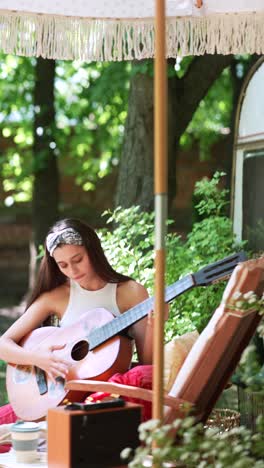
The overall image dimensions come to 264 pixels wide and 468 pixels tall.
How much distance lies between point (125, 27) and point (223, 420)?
6.77ft

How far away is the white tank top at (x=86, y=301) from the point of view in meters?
5.16

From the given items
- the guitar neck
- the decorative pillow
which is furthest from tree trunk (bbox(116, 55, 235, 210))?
the decorative pillow

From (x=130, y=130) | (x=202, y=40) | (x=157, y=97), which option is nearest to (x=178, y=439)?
(x=157, y=97)

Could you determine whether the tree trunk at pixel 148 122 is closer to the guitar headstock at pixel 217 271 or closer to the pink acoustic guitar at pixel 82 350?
the pink acoustic guitar at pixel 82 350

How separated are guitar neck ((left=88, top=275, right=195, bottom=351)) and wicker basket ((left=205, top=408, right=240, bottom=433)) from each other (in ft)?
2.43

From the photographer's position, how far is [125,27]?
5.38 meters

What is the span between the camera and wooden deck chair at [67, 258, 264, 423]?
4164mm

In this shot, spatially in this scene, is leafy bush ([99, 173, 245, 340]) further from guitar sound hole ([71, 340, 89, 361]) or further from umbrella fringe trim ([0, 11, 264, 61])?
umbrella fringe trim ([0, 11, 264, 61])

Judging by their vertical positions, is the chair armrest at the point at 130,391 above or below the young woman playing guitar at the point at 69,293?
below

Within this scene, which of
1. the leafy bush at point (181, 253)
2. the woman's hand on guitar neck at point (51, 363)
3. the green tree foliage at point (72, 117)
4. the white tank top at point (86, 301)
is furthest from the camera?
the green tree foliage at point (72, 117)

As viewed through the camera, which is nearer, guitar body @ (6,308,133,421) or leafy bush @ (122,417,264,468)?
leafy bush @ (122,417,264,468)

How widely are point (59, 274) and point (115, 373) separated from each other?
0.80 meters

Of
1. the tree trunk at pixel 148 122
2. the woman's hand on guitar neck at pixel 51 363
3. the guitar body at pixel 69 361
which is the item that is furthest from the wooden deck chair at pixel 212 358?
the tree trunk at pixel 148 122

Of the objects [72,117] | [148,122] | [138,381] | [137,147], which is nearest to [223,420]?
[138,381]
